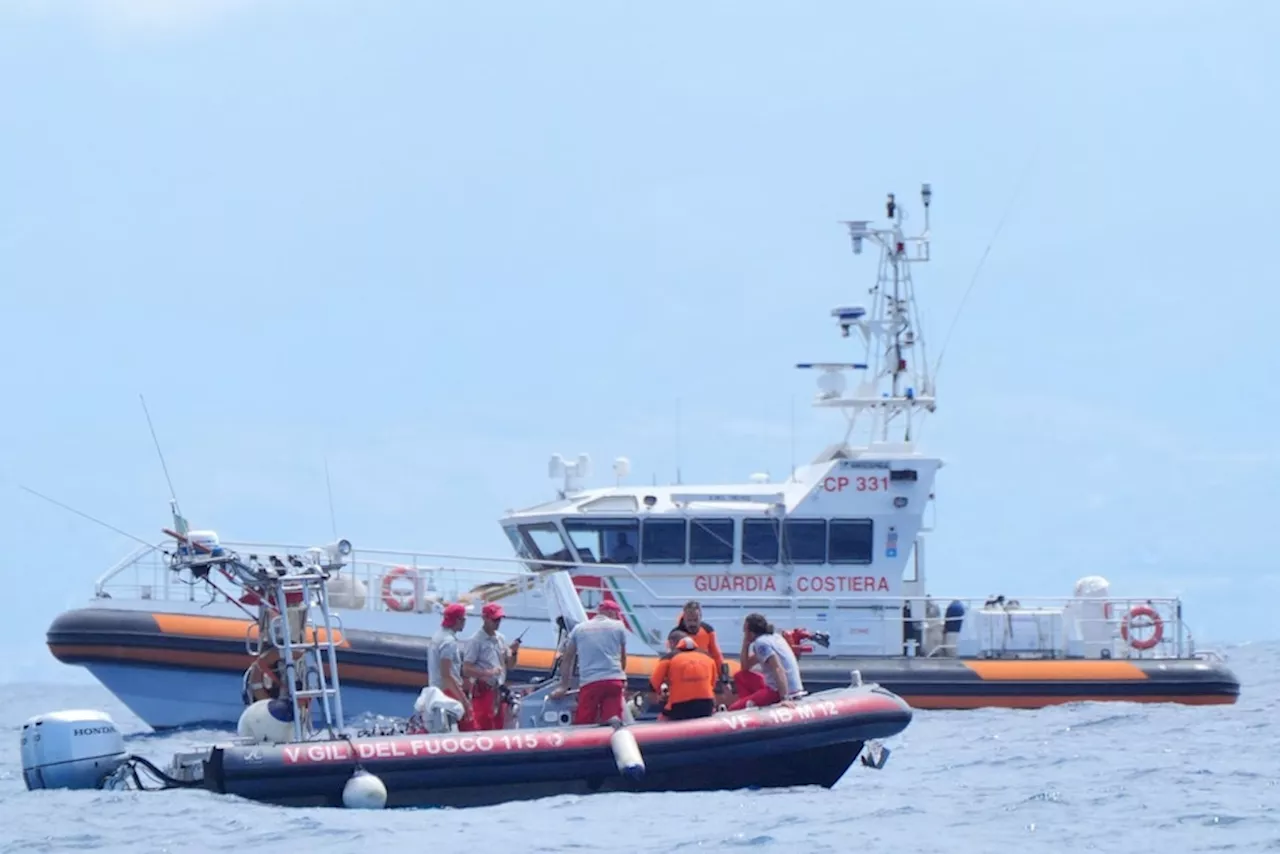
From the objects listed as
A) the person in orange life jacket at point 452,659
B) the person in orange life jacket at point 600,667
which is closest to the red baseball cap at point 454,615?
the person in orange life jacket at point 452,659

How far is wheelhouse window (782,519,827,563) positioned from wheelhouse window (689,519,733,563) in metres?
0.51

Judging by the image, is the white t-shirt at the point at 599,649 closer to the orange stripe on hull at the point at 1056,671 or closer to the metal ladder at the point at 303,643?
the metal ladder at the point at 303,643

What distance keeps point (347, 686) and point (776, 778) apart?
5.47 meters

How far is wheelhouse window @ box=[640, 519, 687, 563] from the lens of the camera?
53.3ft

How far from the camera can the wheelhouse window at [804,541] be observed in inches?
647

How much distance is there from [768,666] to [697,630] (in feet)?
1.63

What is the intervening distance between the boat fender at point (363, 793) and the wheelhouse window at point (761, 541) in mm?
6932

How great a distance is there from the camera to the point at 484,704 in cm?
1086

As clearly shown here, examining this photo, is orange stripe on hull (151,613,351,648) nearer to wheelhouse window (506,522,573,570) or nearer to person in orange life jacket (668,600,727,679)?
wheelhouse window (506,522,573,570)

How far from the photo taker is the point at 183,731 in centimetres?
1520

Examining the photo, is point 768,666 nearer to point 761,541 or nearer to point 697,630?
point 697,630

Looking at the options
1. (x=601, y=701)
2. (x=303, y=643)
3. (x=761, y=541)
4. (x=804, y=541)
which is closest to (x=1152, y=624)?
(x=804, y=541)

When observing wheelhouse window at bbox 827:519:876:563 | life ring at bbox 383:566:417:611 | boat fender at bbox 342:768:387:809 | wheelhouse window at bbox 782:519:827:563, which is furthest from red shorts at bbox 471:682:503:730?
wheelhouse window at bbox 827:519:876:563

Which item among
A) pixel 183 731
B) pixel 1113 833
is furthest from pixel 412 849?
pixel 183 731
